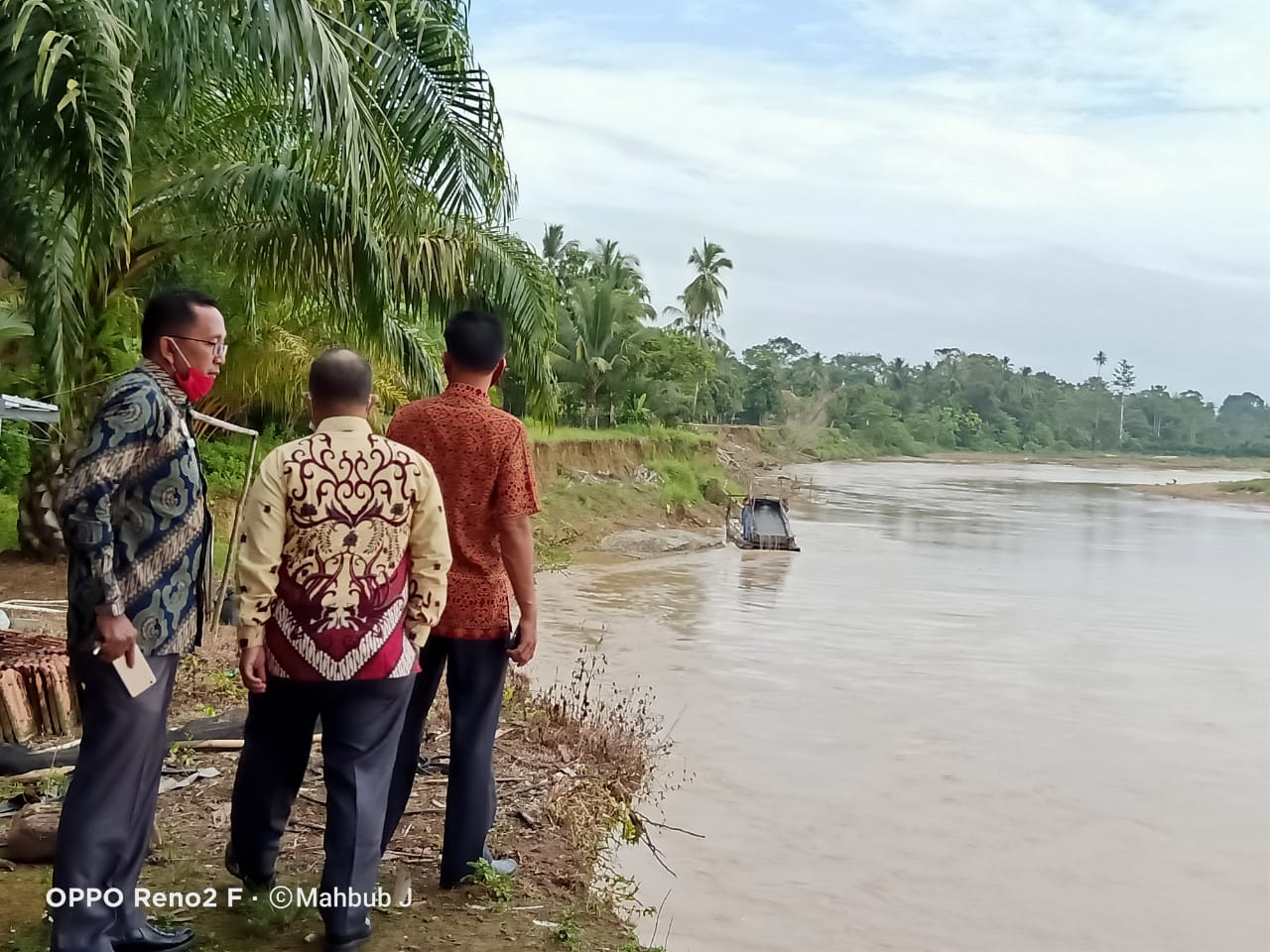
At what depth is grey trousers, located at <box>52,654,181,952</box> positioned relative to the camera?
2.63m

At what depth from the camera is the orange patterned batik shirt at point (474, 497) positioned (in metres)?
3.35

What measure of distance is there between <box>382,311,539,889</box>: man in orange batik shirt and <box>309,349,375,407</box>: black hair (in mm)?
476

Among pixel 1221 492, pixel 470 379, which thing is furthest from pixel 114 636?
pixel 1221 492

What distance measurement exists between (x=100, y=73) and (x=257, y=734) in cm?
269

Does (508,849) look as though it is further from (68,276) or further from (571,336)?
(571,336)

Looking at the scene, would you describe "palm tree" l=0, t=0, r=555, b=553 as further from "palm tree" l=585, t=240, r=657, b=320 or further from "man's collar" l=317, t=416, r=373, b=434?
"palm tree" l=585, t=240, r=657, b=320

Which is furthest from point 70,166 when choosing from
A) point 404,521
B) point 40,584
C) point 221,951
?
point 40,584

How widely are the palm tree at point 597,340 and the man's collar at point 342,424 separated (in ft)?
92.4

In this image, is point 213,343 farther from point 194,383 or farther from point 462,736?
point 462,736

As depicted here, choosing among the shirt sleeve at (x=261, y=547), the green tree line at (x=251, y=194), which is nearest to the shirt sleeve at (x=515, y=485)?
the shirt sleeve at (x=261, y=547)

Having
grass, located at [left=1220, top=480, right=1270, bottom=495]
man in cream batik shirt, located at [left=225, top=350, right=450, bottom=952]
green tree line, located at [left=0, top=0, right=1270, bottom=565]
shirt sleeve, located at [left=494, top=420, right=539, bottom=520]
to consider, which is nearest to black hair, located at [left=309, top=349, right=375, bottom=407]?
man in cream batik shirt, located at [left=225, top=350, right=450, bottom=952]

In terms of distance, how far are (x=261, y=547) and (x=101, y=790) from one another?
0.65m

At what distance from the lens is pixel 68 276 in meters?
6.94

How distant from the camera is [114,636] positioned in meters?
2.55
